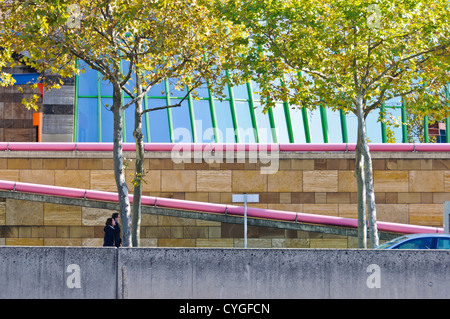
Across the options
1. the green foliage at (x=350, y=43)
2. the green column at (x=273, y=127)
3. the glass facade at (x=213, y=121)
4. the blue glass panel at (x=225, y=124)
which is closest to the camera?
the green foliage at (x=350, y=43)

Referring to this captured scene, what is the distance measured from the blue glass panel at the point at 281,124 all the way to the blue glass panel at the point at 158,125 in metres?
4.48

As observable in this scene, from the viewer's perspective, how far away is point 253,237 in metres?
23.7

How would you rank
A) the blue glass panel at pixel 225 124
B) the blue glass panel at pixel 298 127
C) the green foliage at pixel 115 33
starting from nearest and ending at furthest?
the green foliage at pixel 115 33, the blue glass panel at pixel 225 124, the blue glass panel at pixel 298 127

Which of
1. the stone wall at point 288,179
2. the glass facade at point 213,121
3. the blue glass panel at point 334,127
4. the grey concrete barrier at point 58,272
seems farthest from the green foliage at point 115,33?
the blue glass panel at point 334,127

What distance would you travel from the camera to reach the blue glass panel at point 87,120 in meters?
29.6

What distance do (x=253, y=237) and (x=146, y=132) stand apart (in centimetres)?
812

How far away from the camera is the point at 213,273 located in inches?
474

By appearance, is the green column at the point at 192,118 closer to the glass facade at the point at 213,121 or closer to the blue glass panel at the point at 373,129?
the glass facade at the point at 213,121

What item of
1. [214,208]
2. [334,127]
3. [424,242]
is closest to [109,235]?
[214,208]

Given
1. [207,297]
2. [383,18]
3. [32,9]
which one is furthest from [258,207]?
[207,297]

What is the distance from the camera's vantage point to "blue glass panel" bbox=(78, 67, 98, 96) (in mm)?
30078

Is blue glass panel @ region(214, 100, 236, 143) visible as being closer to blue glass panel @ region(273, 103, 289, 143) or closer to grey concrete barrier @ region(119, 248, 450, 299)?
blue glass panel @ region(273, 103, 289, 143)

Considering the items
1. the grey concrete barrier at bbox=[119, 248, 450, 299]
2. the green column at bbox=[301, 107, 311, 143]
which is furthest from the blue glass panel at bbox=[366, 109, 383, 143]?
the grey concrete barrier at bbox=[119, 248, 450, 299]

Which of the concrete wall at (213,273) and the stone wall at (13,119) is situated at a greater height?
the stone wall at (13,119)
